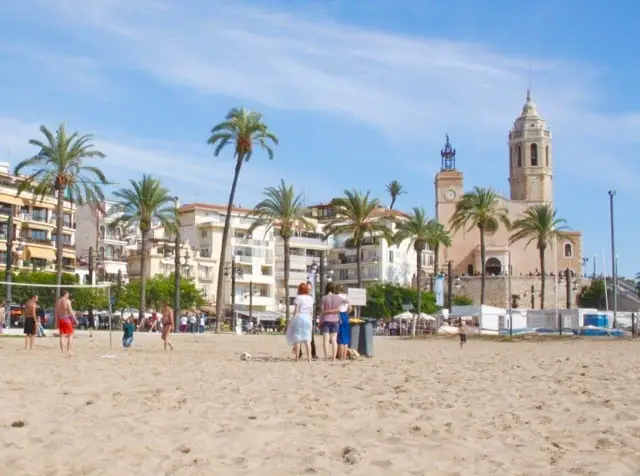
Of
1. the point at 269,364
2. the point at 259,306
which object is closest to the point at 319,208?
the point at 259,306

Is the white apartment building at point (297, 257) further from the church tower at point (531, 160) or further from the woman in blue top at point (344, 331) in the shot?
the woman in blue top at point (344, 331)

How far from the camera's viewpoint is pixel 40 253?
3413 inches

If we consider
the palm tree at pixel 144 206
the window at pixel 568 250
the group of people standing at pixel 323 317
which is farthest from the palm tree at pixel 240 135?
the window at pixel 568 250

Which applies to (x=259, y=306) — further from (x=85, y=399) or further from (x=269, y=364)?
(x=85, y=399)

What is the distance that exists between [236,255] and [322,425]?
98999mm

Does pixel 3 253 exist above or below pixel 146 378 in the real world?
above

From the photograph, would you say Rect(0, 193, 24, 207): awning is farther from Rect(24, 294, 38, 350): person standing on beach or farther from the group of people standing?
the group of people standing

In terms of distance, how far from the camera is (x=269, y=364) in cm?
1762

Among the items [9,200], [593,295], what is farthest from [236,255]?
[593,295]

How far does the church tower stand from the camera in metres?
128

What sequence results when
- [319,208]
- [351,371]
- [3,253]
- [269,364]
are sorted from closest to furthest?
1. [351,371]
2. [269,364]
3. [3,253]
4. [319,208]

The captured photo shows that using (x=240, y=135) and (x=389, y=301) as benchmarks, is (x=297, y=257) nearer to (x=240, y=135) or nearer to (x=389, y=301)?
(x=389, y=301)

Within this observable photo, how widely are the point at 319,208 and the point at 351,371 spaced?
114 meters

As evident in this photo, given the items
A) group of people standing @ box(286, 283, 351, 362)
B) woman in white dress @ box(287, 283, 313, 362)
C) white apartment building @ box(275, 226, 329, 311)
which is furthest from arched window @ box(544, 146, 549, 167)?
woman in white dress @ box(287, 283, 313, 362)
